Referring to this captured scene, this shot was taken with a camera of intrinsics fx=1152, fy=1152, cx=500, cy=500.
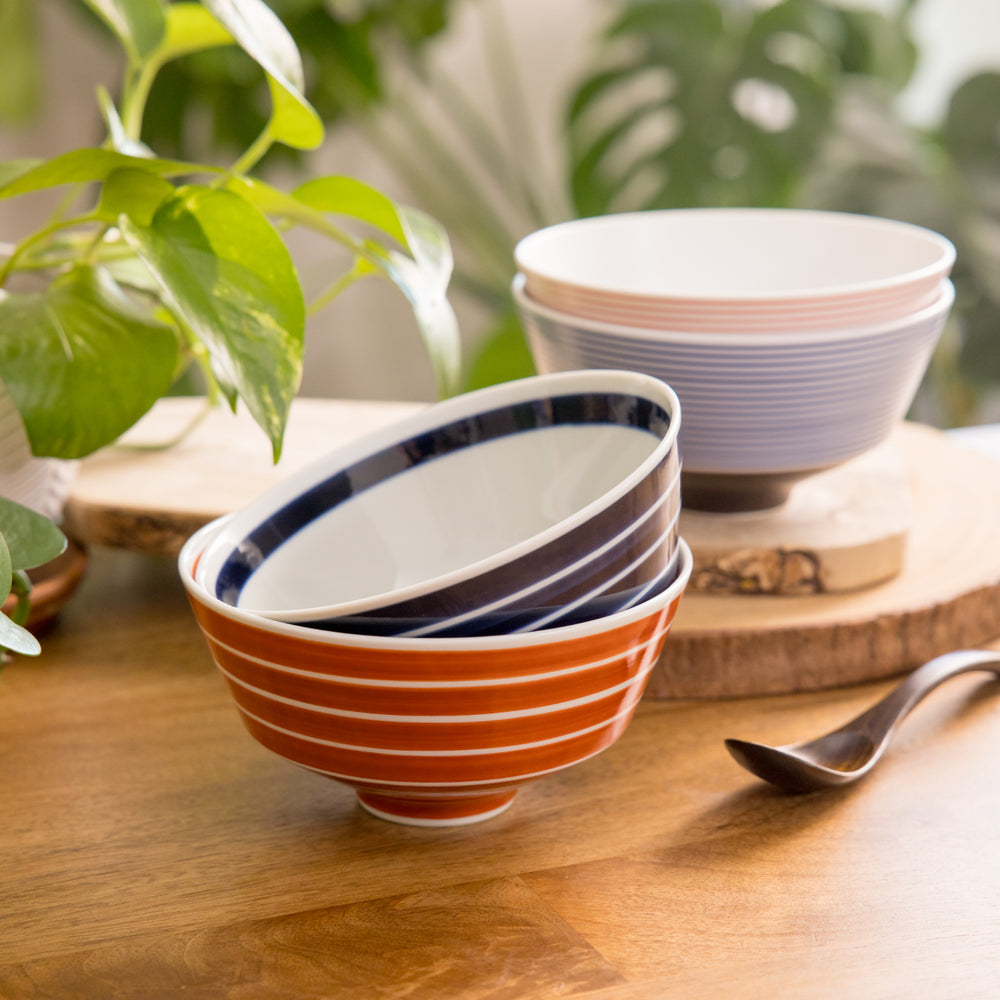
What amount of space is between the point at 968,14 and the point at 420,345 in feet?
4.48

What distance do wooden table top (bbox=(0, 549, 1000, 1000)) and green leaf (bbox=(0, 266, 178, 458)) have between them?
0.48 ft

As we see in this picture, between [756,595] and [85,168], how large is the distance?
40 centimetres

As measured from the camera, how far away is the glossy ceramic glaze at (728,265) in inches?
23.4

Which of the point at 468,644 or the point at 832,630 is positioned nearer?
the point at 468,644

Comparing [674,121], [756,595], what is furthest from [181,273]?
[674,121]

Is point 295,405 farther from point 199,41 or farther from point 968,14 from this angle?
point 968,14

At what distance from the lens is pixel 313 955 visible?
391 mm

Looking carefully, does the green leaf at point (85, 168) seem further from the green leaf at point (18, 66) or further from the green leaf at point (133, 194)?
the green leaf at point (18, 66)

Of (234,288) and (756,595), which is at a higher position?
(234,288)

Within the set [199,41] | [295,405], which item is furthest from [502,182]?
[199,41]

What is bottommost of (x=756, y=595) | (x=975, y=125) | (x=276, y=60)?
(x=975, y=125)

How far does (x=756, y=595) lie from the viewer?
64 centimetres

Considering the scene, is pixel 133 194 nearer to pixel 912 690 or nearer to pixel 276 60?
pixel 276 60

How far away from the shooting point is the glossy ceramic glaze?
0.59 metres
